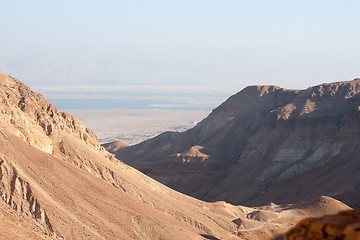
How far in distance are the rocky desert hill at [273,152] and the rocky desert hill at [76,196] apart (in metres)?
25.8

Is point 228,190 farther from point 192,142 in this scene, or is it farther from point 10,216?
point 10,216

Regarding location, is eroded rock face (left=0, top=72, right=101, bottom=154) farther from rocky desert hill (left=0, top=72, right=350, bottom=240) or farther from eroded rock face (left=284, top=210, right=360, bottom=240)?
eroded rock face (left=284, top=210, right=360, bottom=240)

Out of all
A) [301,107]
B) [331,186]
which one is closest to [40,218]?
[331,186]

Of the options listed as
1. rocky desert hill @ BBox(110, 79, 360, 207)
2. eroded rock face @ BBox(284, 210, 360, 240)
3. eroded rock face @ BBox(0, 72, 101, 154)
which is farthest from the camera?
rocky desert hill @ BBox(110, 79, 360, 207)

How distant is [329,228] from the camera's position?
36.1 feet

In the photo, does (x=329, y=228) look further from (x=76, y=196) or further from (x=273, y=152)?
(x=273, y=152)

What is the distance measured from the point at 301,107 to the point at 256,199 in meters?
23.2

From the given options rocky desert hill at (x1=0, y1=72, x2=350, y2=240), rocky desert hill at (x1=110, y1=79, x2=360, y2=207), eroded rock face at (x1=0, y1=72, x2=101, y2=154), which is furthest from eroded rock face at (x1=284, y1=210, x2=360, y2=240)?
rocky desert hill at (x1=110, y1=79, x2=360, y2=207)

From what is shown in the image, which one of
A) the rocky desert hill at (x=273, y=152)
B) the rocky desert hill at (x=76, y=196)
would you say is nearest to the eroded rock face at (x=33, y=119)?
the rocky desert hill at (x=76, y=196)

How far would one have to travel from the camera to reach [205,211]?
200 ft

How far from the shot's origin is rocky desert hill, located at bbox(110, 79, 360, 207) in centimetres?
9131

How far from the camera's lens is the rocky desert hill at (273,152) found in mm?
91312

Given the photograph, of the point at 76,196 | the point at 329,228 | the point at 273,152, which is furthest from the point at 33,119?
the point at 273,152

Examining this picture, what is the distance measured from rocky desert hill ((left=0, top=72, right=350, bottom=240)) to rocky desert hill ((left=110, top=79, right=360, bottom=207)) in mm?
25797
